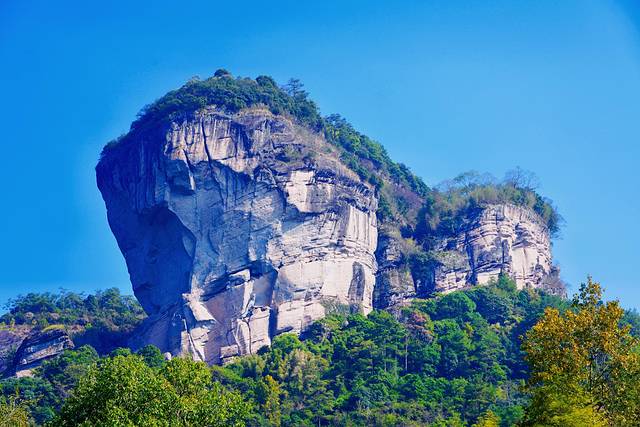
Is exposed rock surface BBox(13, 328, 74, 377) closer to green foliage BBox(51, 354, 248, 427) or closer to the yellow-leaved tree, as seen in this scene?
green foliage BBox(51, 354, 248, 427)

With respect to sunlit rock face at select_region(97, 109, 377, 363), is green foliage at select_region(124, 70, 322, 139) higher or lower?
higher

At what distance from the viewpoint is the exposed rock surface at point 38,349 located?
59.9 m

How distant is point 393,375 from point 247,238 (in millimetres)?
11827

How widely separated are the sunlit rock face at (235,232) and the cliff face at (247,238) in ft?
0.22

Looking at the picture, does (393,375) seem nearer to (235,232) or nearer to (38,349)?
(235,232)

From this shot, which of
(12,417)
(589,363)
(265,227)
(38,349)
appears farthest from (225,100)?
(589,363)

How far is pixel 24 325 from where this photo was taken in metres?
67.1

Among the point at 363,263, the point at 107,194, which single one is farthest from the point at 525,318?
the point at 107,194

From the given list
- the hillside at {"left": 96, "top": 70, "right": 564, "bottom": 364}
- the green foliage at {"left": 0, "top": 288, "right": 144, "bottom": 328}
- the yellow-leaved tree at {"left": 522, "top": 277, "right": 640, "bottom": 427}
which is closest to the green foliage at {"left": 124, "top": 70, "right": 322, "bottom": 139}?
the hillside at {"left": 96, "top": 70, "right": 564, "bottom": 364}

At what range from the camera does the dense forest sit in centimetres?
2525

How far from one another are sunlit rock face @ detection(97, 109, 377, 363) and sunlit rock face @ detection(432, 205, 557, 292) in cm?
612

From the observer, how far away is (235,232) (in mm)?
62188

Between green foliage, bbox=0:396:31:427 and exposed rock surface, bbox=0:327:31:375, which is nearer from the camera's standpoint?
green foliage, bbox=0:396:31:427

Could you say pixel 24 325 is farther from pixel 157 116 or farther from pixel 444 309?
pixel 444 309
